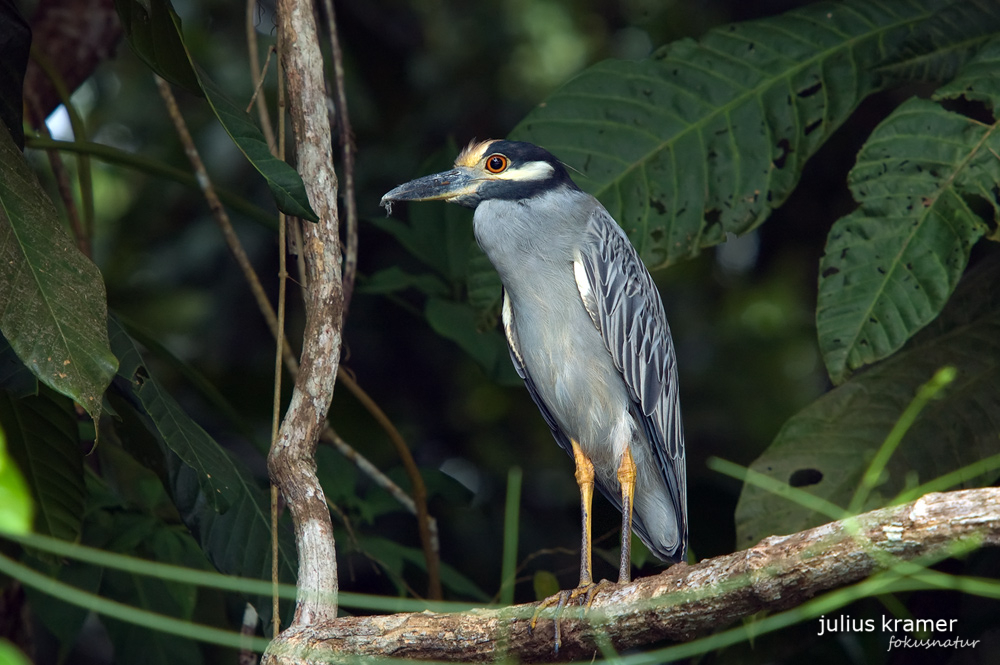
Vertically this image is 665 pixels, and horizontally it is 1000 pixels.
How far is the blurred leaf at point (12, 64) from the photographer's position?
2143 millimetres

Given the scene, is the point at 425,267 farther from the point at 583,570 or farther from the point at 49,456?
→ the point at 49,456

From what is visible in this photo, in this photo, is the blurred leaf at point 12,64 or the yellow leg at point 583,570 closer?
the yellow leg at point 583,570

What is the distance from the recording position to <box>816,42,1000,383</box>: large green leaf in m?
2.25

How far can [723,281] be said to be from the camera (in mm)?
5133

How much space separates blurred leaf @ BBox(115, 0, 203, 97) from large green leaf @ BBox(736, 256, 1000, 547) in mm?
1792

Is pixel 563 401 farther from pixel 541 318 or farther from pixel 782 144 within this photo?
pixel 782 144

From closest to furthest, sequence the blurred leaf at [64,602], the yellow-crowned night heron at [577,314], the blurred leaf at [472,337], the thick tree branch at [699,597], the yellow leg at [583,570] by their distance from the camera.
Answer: the thick tree branch at [699,597] → the yellow leg at [583,570] → the blurred leaf at [64,602] → the yellow-crowned night heron at [577,314] → the blurred leaf at [472,337]

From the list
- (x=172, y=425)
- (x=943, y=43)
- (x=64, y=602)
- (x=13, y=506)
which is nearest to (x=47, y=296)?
(x=172, y=425)

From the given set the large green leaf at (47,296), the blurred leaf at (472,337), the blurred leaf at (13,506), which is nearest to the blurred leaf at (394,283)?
the blurred leaf at (472,337)

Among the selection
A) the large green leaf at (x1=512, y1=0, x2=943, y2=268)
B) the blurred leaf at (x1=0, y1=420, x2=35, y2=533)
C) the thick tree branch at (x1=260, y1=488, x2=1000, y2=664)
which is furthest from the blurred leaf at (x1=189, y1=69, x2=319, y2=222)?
the blurred leaf at (x1=0, y1=420, x2=35, y2=533)

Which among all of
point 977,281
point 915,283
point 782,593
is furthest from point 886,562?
point 977,281

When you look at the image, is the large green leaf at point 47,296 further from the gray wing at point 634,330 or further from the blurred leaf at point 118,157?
the gray wing at point 634,330

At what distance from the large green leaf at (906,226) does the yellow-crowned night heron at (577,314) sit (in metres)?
0.61

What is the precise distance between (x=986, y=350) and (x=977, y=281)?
247 mm
